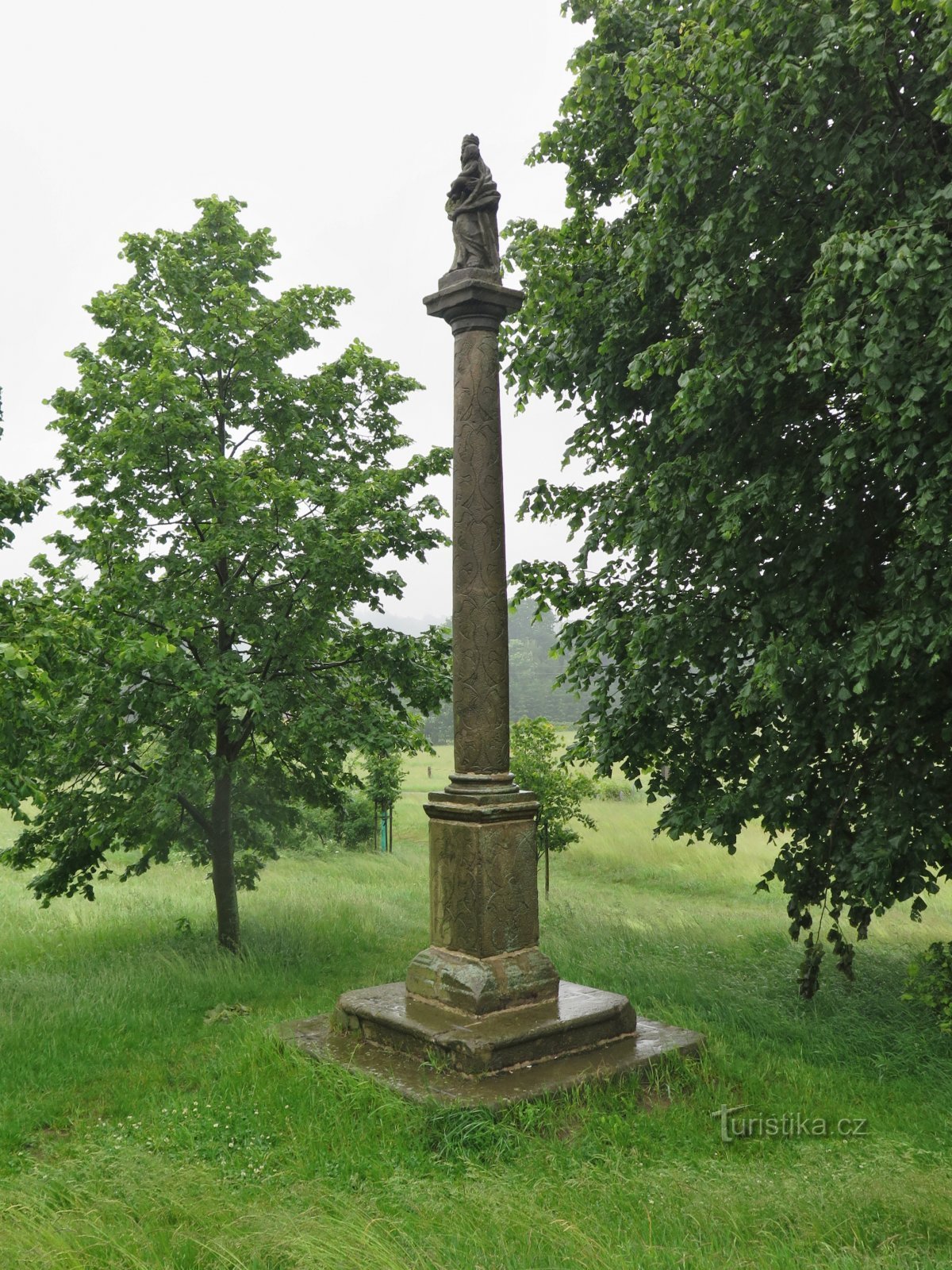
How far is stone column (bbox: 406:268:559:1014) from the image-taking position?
634 centimetres

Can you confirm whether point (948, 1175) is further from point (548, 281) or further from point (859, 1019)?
point (548, 281)

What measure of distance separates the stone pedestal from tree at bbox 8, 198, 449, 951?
9.45ft

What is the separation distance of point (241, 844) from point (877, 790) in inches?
319

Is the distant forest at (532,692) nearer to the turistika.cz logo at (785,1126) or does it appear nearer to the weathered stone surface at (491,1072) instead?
the weathered stone surface at (491,1072)

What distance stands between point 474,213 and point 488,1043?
225 inches

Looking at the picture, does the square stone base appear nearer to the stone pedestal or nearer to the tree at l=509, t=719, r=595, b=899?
the stone pedestal

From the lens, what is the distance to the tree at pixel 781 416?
6.45 m

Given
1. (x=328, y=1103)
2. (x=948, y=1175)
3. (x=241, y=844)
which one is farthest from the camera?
(x=241, y=844)

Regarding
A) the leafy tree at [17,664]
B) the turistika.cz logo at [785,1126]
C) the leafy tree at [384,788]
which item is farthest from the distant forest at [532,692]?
the turistika.cz logo at [785,1126]

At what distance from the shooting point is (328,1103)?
5.42 metres

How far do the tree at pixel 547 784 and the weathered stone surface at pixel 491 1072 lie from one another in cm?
1037

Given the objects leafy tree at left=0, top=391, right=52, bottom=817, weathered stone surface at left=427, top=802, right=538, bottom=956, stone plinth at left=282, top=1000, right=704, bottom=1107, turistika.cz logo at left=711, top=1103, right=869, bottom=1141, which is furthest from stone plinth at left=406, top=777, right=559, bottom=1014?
leafy tree at left=0, top=391, right=52, bottom=817

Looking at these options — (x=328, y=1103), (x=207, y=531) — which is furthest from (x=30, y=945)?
(x=328, y=1103)

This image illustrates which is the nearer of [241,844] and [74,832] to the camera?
[74,832]
